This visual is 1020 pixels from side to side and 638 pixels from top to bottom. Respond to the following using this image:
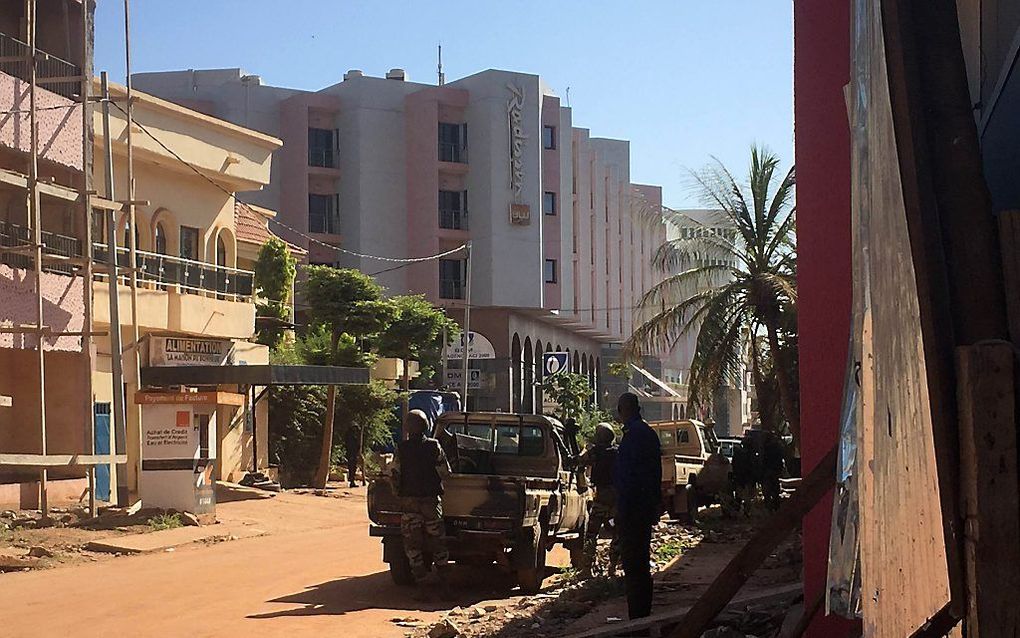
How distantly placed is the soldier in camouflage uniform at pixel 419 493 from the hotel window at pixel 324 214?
50550 millimetres

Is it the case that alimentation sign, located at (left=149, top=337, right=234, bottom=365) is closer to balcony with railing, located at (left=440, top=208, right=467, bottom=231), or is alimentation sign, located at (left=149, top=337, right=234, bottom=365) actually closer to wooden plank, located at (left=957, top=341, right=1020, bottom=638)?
wooden plank, located at (left=957, top=341, right=1020, bottom=638)

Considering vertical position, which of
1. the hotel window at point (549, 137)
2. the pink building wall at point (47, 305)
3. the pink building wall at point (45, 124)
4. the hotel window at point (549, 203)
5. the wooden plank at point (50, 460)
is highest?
the hotel window at point (549, 137)

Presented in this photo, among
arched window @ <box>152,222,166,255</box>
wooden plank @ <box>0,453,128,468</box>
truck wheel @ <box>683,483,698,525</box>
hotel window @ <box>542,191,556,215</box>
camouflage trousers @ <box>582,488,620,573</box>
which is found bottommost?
truck wheel @ <box>683,483,698,525</box>

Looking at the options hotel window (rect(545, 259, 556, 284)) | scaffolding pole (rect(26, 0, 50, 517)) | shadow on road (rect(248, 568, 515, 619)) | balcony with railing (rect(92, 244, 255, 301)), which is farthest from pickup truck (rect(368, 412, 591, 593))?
hotel window (rect(545, 259, 556, 284))

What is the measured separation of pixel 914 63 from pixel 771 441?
2105 centimetres

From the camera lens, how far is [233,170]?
3005 centimetres

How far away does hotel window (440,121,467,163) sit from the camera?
6069cm

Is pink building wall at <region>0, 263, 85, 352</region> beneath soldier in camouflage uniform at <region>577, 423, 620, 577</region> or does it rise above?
above

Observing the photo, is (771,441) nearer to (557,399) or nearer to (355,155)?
(557,399)

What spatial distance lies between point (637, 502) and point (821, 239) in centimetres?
310

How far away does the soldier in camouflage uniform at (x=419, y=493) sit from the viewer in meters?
12.5

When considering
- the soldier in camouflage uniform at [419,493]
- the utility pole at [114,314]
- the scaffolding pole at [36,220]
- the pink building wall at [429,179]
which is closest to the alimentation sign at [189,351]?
the utility pole at [114,314]

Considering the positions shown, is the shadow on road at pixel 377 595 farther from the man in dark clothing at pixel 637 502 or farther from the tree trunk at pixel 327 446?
the tree trunk at pixel 327 446

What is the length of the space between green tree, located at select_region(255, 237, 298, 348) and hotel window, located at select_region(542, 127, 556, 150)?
26.5 meters
